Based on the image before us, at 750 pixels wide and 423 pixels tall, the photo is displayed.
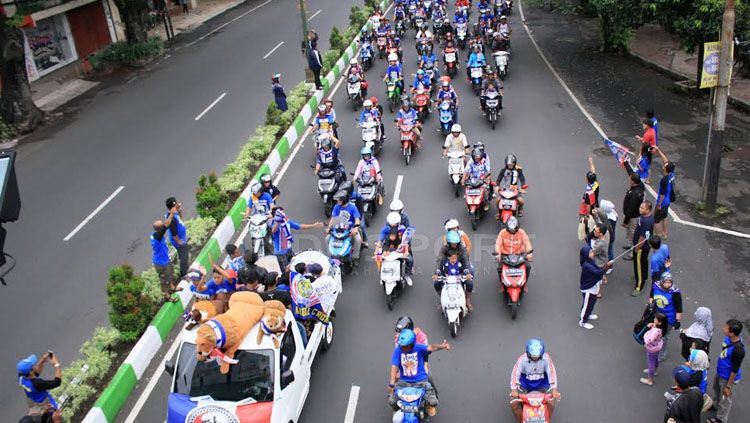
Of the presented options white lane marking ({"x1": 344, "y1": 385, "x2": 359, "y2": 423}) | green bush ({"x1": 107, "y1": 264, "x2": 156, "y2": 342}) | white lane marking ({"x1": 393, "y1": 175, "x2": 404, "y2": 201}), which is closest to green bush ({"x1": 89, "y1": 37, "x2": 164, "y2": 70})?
white lane marking ({"x1": 393, "y1": 175, "x2": 404, "y2": 201})

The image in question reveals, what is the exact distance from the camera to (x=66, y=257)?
44.6ft

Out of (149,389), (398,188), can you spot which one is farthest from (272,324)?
(398,188)

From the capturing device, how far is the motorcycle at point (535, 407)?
784 cm

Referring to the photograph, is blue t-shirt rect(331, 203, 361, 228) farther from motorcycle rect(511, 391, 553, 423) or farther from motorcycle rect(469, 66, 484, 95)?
motorcycle rect(469, 66, 484, 95)

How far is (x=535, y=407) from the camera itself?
790 cm

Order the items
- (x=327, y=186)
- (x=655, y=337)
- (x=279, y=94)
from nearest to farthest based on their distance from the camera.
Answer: (x=655, y=337), (x=327, y=186), (x=279, y=94)

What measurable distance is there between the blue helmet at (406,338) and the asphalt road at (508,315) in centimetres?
144

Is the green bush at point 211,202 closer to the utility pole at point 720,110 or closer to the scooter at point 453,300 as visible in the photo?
the scooter at point 453,300

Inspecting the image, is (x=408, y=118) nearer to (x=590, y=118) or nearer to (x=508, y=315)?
Answer: (x=590, y=118)

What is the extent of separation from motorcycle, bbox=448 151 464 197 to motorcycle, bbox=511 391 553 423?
282 inches

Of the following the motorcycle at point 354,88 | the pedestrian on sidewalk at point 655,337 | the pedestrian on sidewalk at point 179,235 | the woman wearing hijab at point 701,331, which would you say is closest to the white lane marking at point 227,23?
the motorcycle at point 354,88

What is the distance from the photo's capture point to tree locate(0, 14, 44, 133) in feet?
69.6

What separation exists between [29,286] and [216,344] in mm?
7258

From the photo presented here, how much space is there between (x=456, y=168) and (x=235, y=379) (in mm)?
8205
